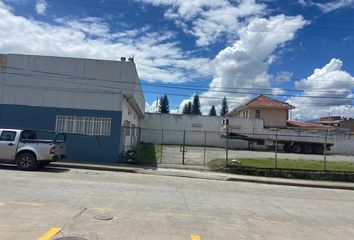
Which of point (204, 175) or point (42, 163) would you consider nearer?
point (42, 163)

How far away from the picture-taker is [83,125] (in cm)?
2294

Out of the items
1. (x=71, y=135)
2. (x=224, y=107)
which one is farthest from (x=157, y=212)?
(x=224, y=107)

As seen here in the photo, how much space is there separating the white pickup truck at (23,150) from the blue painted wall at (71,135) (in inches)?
183

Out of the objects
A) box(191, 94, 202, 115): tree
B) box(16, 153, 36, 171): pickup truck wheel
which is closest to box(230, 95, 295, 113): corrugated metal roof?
box(16, 153, 36, 171): pickup truck wheel

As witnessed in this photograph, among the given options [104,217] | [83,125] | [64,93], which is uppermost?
[64,93]

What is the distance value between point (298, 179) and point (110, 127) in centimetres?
1057

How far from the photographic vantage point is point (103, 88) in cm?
2286

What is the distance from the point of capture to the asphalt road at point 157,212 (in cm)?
751

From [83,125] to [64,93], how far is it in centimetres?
211

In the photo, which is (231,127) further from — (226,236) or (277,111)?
(226,236)

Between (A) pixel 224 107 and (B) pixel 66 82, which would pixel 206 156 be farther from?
(A) pixel 224 107

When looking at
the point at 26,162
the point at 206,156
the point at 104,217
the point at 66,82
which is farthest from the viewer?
the point at 206,156

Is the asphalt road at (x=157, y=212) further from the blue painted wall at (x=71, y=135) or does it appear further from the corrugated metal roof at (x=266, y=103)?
the corrugated metal roof at (x=266, y=103)

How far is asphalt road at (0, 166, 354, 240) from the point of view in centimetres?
751
